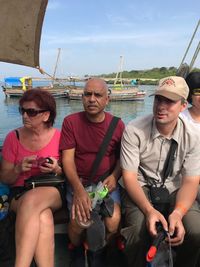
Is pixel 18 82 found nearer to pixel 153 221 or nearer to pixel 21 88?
pixel 21 88

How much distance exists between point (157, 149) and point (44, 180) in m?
1.01

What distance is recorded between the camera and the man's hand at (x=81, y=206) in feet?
7.52

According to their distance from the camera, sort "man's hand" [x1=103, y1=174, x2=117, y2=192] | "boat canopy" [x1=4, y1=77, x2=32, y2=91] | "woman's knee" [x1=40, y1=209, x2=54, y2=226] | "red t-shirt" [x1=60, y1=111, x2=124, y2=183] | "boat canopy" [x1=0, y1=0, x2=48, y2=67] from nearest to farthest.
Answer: "woman's knee" [x1=40, y1=209, x2=54, y2=226] → "man's hand" [x1=103, y1=174, x2=117, y2=192] → "red t-shirt" [x1=60, y1=111, x2=124, y2=183] → "boat canopy" [x1=0, y1=0, x2=48, y2=67] → "boat canopy" [x1=4, y1=77, x2=32, y2=91]

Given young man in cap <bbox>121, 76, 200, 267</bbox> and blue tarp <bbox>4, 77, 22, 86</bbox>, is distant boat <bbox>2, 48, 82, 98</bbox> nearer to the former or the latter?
blue tarp <bbox>4, 77, 22, 86</bbox>

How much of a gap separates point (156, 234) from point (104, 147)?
95 cm

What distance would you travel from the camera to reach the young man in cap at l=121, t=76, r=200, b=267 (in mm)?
2219

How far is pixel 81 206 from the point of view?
233cm

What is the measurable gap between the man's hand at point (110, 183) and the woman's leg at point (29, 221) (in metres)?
0.48

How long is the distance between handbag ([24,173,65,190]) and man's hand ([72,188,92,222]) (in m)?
0.23

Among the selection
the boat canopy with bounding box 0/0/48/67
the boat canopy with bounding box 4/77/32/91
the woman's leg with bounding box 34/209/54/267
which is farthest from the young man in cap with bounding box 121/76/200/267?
the boat canopy with bounding box 4/77/32/91

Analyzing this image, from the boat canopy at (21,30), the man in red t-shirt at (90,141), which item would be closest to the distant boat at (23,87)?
the boat canopy at (21,30)

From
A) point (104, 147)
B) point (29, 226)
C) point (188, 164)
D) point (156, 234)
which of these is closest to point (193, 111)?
point (188, 164)

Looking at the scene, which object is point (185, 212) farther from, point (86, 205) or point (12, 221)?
point (12, 221)

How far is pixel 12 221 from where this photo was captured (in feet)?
8.44
